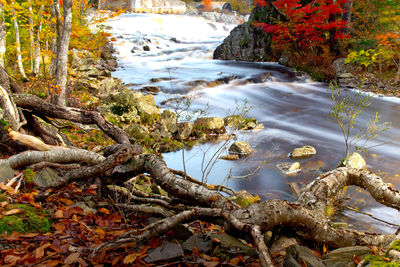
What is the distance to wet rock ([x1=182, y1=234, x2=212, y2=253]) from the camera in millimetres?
→ 2496

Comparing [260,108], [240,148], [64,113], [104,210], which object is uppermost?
[64,113]

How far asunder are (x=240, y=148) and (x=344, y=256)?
6.49 meters

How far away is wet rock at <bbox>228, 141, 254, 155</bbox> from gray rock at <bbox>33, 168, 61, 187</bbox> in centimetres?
583

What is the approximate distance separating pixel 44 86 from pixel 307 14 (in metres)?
15.6

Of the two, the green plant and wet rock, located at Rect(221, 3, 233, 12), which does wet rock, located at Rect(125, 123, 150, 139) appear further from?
wet rock, located at Rect(221, 3, 233, 12)

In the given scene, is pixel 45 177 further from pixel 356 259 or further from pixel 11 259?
pixel 356 259

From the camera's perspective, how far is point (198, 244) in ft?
8.39

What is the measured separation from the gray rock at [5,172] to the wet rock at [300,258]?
10.3 ft

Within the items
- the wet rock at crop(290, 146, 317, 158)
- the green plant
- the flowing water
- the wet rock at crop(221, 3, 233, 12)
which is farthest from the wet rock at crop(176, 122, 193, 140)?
the wet rock at crop(221, 3, 233, 12)

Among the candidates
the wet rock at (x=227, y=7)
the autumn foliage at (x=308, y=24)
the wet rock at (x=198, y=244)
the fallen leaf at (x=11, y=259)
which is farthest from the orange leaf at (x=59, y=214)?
the wet rock at (x=227, y=7)

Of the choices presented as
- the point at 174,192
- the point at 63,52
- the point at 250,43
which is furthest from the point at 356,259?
the point at 250,43

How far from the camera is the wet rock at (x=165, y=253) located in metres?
2.29

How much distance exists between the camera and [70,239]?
107 inches

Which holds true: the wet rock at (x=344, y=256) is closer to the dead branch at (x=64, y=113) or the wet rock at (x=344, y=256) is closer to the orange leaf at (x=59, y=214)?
the orange leaf at (x=59, y=214)
